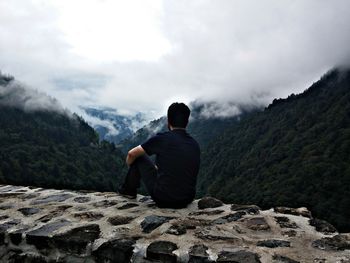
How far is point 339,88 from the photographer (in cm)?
17962

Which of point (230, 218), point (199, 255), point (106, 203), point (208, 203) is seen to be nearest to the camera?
point (199, 255)

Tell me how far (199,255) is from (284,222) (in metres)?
1.36

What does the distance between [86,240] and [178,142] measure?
1851 millimetres

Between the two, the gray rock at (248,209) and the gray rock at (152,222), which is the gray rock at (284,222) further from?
the gray rock at (152,222)

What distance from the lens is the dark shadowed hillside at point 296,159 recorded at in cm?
9894

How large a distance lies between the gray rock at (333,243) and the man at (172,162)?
200 cm

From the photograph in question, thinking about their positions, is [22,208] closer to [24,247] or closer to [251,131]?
[24,247]

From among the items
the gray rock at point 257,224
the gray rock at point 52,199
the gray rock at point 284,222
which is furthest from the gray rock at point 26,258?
the gray rock at point 284,222

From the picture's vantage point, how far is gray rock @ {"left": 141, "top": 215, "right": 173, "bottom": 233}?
4570 millimetres

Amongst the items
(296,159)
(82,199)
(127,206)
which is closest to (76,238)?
(127,206)

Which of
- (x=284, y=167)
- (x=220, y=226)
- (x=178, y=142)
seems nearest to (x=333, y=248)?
(x=220, y=226)

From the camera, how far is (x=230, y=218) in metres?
4.88

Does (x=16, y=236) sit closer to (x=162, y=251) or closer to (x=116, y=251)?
(x=116, y=251)

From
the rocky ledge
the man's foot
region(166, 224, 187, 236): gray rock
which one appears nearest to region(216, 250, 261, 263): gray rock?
the rocky ledge
